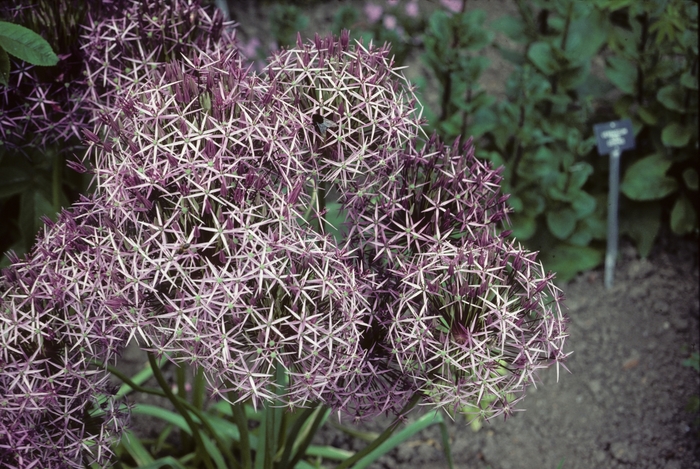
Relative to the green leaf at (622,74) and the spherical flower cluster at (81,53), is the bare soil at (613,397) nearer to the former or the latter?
the green leaf at (622,74)

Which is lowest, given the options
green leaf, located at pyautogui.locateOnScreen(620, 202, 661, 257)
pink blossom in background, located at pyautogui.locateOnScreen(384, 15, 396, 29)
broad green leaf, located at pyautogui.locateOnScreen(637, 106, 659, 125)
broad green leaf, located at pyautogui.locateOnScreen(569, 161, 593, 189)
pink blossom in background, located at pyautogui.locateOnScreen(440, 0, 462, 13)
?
green leaf, located at pyautogui.locateOnScreen(620, 202, 661, 257)

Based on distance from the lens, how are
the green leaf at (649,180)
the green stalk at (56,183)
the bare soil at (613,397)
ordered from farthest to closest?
the green leaf at (649,180)
the bare soil at (613,397)
the green stalk at (56,183)

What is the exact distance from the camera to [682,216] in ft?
10.3

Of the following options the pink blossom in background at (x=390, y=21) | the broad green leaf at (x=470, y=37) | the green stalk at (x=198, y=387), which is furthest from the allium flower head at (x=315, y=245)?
the pink blossom in background at (x=390, y=21)

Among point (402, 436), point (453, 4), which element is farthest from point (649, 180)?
point (402, 436)

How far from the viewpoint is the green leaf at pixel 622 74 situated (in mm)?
3180

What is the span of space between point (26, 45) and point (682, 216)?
264cm

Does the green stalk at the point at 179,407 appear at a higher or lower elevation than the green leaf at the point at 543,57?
lower

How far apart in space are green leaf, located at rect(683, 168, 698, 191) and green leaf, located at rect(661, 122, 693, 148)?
4.9 inches

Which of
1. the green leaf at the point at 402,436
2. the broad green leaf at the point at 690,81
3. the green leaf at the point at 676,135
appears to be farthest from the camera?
the green leaf at the point at 676,135

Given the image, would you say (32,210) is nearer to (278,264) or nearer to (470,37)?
(278,264)

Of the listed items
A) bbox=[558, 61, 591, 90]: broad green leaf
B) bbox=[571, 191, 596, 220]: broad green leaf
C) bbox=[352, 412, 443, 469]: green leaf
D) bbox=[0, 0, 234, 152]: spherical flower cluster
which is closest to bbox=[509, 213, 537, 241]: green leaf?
bbox=[571, 191, 596, 220]: broad green leaf

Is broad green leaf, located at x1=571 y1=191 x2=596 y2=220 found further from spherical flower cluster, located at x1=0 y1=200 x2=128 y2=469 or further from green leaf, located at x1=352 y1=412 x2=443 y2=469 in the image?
spherical flower cluster, located at x1=0 y1=200 x2=128 y2=469

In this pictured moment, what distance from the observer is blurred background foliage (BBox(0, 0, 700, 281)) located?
3.01m
